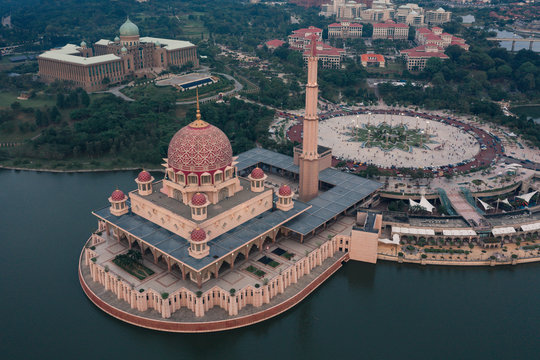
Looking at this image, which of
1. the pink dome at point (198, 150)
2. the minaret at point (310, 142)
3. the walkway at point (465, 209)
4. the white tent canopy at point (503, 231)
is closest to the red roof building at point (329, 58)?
the walkway at point (465, 209)

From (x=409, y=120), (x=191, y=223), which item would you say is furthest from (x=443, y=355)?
(x=409, y=120)

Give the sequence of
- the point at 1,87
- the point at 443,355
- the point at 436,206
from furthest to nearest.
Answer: the point at 1,87 < the point at 436,206 < the point at 443,355

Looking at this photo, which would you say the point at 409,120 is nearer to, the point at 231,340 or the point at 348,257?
the point at 348,257

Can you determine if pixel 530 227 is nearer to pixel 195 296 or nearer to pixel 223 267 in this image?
pixel 223 267

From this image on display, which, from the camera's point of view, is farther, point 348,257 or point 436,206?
point 436,206

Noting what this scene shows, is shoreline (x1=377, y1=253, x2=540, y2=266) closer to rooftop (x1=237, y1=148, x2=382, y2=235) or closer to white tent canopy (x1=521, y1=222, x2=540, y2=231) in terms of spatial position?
white tent canopy (x1=521, y1=222, x2=540, y2=231)

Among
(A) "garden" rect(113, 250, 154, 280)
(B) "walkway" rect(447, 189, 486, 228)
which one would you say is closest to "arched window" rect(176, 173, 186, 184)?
(A) "garden" rect(113, 250, 154, 280)

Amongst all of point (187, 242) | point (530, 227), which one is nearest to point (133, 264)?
point (187, 242)
